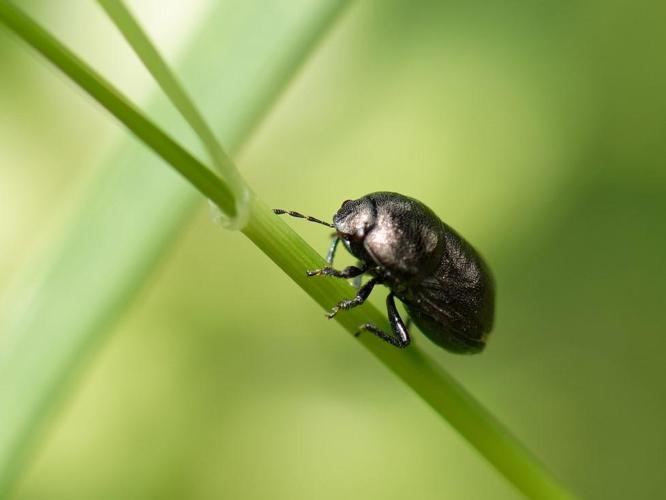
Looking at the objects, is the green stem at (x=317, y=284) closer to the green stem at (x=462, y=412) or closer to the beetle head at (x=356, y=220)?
the green stem at (x=462, y=412)

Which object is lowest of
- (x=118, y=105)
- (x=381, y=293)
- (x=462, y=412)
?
(x=381, y=293)

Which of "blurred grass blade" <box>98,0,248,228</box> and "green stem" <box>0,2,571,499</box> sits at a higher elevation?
"blurred grass blade" <box>98,0,248,228</box>

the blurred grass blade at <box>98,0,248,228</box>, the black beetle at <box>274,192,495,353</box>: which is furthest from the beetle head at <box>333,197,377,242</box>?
the blurred grass blade at <box>98,0,248,228</box>

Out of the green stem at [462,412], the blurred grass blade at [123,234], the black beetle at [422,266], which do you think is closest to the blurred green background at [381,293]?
the black beetle at [422,266]

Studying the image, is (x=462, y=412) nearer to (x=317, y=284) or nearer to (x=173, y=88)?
(x=317, y=284)

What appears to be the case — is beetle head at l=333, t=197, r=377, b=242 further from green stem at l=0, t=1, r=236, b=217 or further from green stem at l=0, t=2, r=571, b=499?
green stem at l=0, t=1, r=236, b=217

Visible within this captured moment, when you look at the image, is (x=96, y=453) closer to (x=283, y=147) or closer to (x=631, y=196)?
(x=283, y=147)

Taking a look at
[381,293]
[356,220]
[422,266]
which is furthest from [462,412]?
[381,293]
